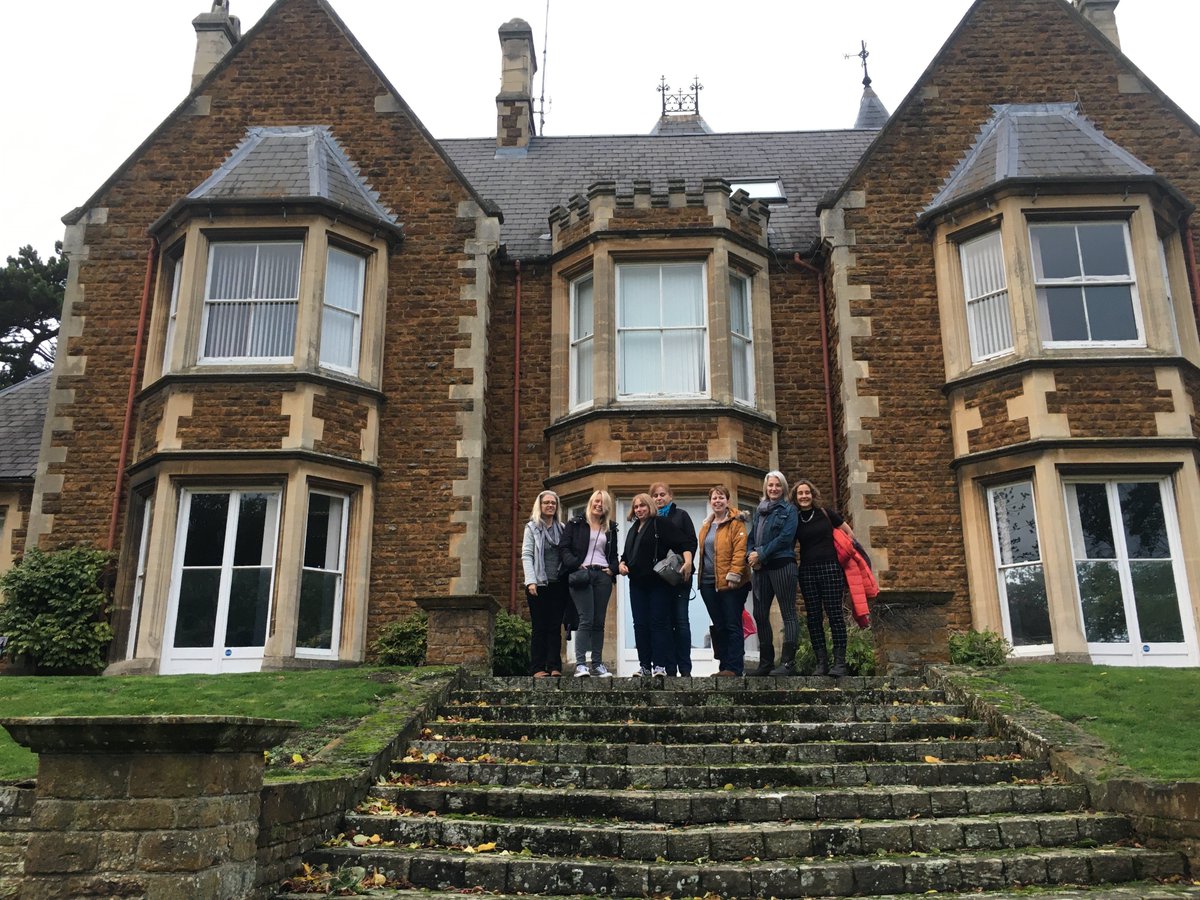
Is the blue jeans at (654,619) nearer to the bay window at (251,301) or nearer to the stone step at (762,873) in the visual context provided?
the stone step at (762,873)

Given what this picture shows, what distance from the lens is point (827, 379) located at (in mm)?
14352

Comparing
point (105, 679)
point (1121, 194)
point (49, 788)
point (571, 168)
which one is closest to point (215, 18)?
point (571, 168)

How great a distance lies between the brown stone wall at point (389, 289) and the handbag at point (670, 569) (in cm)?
452

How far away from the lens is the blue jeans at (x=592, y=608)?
31.3 feet

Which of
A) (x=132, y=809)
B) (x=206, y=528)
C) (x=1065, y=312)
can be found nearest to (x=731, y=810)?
(x=132, y=809)

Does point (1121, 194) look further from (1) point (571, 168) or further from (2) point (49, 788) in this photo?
(2) point (49, 788)

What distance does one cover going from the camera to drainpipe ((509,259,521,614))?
13.5 meters

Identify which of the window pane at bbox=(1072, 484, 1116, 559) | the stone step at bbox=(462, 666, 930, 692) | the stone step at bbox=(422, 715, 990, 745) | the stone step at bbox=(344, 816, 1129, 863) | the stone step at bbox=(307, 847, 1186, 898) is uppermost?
the window pane at bbox=(1072, 484, 1116, 559)

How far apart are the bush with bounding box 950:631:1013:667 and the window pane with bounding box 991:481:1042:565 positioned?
1.52 metres

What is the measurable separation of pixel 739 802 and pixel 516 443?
850 centimetres

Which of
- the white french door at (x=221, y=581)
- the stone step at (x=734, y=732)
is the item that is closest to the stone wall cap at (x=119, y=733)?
the stone step at (x=734, y=732)

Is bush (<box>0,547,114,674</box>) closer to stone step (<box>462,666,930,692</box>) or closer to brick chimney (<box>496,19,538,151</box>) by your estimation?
stone step (<box>462,666,930,692</box>)

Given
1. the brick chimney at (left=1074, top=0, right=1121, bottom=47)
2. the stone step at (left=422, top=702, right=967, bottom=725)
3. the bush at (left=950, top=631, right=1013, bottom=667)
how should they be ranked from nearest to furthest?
the stone step at (left=422, top=702, right=967, bottom=725), the bush at (left=950, top=631, right=1013, bottom=667), the brick chimney at (left=1074, top=0, right=1121, bottom=47)

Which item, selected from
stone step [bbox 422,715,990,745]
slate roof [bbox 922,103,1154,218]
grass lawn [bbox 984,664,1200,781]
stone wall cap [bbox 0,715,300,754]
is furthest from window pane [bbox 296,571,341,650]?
slate roof [bbox 922,103,1154,218]
